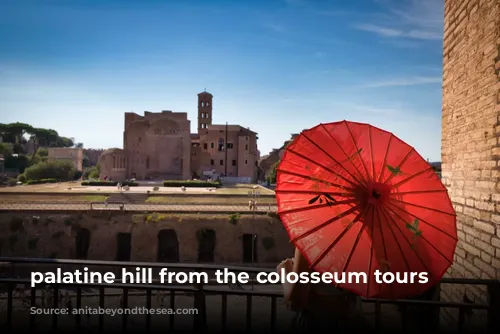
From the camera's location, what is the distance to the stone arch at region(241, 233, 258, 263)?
18375 mm

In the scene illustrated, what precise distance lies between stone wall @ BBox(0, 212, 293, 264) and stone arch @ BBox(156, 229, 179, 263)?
0.95 m

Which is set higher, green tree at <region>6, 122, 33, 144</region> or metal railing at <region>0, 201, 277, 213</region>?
green tree at <region>6, 122, 33, 144</region>

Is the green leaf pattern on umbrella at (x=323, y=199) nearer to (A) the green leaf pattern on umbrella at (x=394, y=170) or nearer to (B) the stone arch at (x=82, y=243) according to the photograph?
(A) the green leaf pattern on umbrella at (x=394, y=170)

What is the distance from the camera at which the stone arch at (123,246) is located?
19266mm

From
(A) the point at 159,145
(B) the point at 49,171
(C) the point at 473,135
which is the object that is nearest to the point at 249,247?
(C) the point at 473,135

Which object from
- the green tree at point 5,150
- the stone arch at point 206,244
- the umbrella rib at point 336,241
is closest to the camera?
the umbrella rib at point 336,241

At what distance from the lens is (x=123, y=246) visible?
19703 millimetres

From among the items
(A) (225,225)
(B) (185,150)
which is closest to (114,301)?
(A) (225,225)

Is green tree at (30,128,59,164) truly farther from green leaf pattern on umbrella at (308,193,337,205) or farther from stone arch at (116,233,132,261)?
green leaf pattern on umbrella at (308,193,337,205)

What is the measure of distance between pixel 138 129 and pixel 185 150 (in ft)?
22.3

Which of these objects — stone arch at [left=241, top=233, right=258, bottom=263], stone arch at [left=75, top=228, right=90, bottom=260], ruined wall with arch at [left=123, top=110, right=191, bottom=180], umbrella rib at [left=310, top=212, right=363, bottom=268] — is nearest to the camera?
umbrella rib at [left=310, top=212, right=363, bottom=268]

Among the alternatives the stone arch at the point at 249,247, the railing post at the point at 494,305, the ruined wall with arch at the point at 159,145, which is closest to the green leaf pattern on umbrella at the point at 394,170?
the railing post at the point at 494,305

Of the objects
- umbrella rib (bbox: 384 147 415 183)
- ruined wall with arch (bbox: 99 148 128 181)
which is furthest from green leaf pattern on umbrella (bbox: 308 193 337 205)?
ruined wall with arch (bbox: 99 148 128 181)

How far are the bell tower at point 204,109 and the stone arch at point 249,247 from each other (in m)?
44.7
